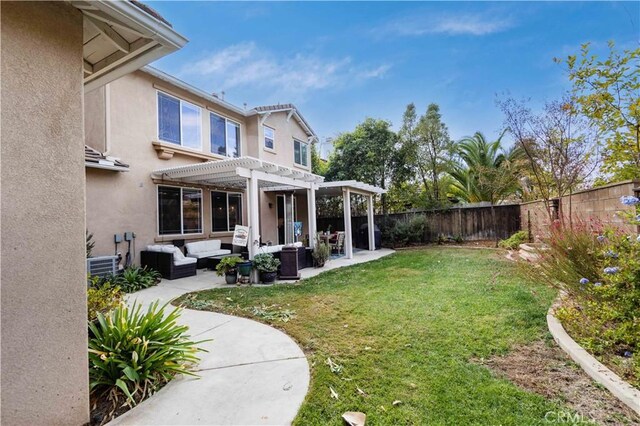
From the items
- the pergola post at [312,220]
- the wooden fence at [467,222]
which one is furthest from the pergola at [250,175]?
the wooden fence at [467,222]

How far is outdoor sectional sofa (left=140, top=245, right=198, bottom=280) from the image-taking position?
326 inches

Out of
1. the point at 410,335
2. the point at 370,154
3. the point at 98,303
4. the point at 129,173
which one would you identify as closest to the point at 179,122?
the point at 129,173

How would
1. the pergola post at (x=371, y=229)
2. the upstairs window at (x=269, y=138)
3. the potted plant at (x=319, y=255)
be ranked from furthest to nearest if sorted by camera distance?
the pergola post at (x=371, y=229) < the upstairs window at (x=269, y=138) < the potted plant at (x=319, y=255)

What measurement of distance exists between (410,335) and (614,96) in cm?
415

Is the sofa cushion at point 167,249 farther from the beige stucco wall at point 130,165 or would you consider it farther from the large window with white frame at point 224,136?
the large window with white frame at point 224,136

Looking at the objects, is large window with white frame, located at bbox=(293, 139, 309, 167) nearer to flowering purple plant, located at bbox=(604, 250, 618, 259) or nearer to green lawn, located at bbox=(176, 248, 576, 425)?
green lawn, located at bbox=(176, 248, 576, 425)

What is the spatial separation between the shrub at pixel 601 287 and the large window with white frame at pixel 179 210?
32.6 ft

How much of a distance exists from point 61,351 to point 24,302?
0.47m

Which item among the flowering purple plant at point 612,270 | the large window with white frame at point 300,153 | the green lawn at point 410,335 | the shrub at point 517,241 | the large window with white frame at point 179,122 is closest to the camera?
the green lawn at point 410,335

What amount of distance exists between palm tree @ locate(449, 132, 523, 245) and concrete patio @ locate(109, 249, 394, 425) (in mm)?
14011

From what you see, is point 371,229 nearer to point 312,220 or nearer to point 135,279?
point 312,220

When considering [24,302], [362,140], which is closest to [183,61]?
[362,140]

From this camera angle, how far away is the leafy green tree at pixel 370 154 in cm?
1744

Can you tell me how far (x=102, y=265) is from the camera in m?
7.37
